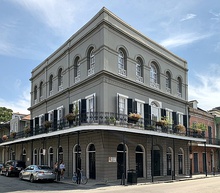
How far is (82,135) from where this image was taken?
22078 mm

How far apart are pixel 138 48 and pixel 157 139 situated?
7.79 meters

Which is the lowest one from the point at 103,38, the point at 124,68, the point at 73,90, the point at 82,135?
the point at 82,135

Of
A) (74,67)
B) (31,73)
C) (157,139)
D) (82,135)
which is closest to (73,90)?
(74,67)

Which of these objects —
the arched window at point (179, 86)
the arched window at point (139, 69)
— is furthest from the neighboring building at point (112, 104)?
the arched window at point (179, 86)

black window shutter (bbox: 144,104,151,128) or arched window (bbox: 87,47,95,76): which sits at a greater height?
arched window (bbox: 87,47,95,76)

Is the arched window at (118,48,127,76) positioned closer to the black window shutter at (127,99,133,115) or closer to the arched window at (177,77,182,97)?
the black window shutter at (127,99,133,115)

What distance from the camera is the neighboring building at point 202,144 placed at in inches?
1182

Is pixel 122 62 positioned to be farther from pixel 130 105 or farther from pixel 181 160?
pixel 181 160

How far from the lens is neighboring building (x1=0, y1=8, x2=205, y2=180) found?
2031 centimetres

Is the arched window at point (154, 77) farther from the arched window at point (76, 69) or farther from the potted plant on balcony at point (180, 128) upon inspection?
the arched window at point (76, 69)

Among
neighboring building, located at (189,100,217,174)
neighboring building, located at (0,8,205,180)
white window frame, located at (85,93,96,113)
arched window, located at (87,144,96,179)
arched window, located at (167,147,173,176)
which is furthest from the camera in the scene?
neighboring building, located at (189,100,217,174)

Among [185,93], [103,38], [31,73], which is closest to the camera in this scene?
[103,38]

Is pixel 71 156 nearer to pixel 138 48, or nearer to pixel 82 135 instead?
pixel 82 135

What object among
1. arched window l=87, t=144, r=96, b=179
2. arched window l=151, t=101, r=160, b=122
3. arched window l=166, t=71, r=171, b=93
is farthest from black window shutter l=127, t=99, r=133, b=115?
arched window l=166, t=71, r=171, b=93
